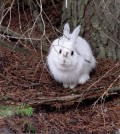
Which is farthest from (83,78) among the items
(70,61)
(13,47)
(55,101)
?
(13,47)

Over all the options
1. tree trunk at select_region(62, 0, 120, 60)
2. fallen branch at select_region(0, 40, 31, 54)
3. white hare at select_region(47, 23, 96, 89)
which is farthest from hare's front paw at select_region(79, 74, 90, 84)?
fallen branch at select_region(0, 40, 31, 54)

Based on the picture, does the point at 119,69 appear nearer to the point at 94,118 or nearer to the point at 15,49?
the point at 94,118

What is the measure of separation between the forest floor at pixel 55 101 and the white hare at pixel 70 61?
0.12 meters

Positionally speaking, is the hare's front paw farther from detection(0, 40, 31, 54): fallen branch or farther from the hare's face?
detection(0, 40, 31, 54): fallen branch

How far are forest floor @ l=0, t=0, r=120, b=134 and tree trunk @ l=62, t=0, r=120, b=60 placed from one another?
261mm

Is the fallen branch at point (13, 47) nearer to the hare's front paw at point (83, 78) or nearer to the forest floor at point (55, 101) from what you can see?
the forest floor at point (55, 101)

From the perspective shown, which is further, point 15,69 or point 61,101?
point 15,69

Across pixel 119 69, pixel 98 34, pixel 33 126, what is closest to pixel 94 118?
pixel 33 126

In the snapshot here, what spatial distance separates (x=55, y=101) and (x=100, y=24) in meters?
1.88

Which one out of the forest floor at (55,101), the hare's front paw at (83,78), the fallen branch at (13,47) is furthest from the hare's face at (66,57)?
the fallen branch at (13,47)

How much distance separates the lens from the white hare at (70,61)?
5.08 metres

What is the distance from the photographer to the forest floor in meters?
4.43

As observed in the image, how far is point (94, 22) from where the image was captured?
627 cm

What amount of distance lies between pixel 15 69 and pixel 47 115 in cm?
134
